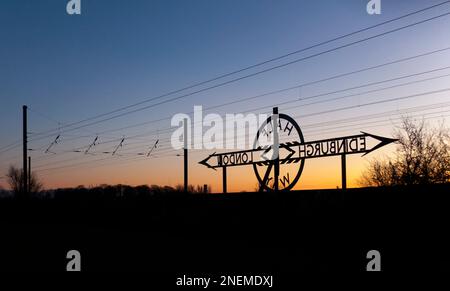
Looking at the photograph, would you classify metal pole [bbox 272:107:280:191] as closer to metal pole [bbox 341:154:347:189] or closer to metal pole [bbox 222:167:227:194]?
metal pole [bbox 341:154:347:189]

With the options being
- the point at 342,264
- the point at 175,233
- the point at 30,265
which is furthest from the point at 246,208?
the point at 30,265

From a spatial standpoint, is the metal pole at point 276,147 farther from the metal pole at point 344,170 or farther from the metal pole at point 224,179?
the metal pole at point 224,179

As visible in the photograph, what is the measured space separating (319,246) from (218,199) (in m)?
7.04

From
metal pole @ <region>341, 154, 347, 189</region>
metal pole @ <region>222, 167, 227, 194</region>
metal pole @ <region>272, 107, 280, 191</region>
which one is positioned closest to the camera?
metal pole @ <region>341, 154, 347, 189</region>

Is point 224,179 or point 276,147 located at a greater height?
point 276,147

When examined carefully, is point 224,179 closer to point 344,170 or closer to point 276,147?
point 276,147

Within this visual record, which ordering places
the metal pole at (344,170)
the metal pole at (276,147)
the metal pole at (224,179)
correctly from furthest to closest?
the metal pole at (224,179) → the metal pole at (276,147) → the metal pole at (344,170)

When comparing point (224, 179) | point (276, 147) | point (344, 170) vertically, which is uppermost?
point (276, 147)

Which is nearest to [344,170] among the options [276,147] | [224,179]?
[276,147]

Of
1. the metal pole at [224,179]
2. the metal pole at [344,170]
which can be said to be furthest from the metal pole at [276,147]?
the metal pole at [224,179]

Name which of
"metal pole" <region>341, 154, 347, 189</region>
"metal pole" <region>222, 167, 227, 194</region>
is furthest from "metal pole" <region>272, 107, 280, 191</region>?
"metal pole" <region>222, 167, 227, 194</region>

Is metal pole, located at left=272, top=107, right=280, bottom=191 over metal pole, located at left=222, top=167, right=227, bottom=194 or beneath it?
over

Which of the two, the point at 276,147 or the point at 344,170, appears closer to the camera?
the point at 344,170
